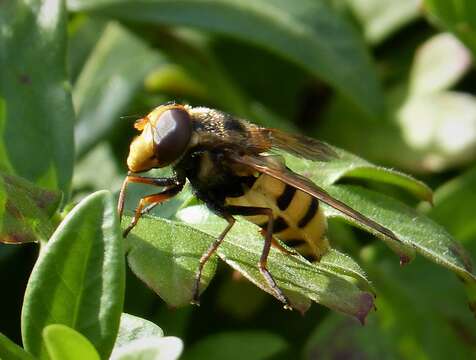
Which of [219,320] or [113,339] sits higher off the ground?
[113,339]

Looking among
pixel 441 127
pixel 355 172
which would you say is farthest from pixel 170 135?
pixel 441 127

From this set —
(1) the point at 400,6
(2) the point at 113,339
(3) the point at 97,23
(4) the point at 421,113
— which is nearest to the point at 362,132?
(4) the point at 421,113

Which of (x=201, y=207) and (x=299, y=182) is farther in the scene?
(x=201, y=207)

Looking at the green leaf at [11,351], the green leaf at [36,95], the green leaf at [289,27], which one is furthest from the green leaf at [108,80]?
the green leaf at [11,351]

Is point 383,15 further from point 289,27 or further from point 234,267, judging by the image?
point 234,267

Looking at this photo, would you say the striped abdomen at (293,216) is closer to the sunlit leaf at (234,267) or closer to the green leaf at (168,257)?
the sunlit leaf at (234,267)

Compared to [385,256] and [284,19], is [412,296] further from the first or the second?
[284,19]

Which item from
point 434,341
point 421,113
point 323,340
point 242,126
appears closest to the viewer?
point 242,126
